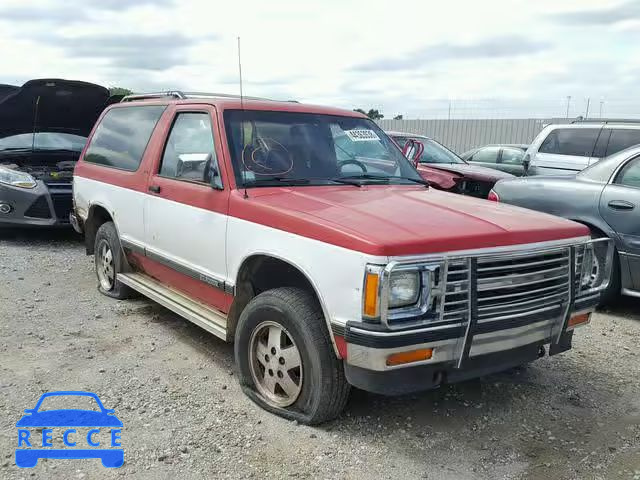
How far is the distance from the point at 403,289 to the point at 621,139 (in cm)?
676

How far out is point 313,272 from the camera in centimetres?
319

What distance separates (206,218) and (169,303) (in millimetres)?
888

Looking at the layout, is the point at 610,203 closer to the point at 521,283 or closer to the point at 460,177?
the point at 521,283

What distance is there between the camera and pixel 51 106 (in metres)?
9.02

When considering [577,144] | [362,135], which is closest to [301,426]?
[362,135]

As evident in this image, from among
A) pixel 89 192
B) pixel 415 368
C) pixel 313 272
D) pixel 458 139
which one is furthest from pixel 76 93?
pixel 458 139

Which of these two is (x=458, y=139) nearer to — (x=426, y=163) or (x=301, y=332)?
(x=426, y=163)

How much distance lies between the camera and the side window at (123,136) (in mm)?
5199

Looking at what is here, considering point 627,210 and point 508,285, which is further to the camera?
point 627,210

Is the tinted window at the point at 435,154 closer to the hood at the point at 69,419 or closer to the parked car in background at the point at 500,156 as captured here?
the parked car in background at the point at 500,156

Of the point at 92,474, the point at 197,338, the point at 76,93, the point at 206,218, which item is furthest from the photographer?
the point at 76,93

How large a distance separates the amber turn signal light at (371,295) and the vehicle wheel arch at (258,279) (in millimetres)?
651

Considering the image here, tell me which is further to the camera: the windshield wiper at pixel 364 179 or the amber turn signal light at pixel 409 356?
the windshield wiper at pixel 364 179

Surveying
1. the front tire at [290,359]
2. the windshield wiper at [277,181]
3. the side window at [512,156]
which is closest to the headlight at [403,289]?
the front tire at [290,359]
